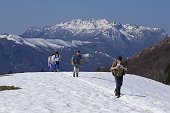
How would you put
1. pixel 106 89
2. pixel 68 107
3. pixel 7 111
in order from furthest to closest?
pixel 106 89 < pixel 68 107 < pixel 7 111

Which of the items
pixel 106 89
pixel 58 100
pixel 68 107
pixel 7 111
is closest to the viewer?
pixel 7 111

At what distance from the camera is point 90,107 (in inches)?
986

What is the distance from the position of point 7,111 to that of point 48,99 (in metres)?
5.40

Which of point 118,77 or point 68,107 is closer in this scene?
point 68,107

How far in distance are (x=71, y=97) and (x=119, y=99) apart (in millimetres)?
3564

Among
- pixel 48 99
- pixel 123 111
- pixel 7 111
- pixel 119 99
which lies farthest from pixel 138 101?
pixel 7 111

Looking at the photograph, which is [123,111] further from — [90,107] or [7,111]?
[7,111]

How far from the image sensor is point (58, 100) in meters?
26.6

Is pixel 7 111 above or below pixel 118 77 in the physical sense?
below

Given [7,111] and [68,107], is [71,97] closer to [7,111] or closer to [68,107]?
[68,107]

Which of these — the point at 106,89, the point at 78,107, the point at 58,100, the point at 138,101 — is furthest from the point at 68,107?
the point at 106,89

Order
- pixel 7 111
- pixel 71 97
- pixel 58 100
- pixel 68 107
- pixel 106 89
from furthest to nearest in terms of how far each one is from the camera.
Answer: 1. pixel 106 89
2. pixel 71 97
3. pixel 58 100
4. pixel 68 107
5. pixel 7 111

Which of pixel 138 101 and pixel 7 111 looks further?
pixel 138 101

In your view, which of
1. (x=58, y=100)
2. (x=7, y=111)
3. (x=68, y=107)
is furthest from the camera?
(x=58, y=100)
